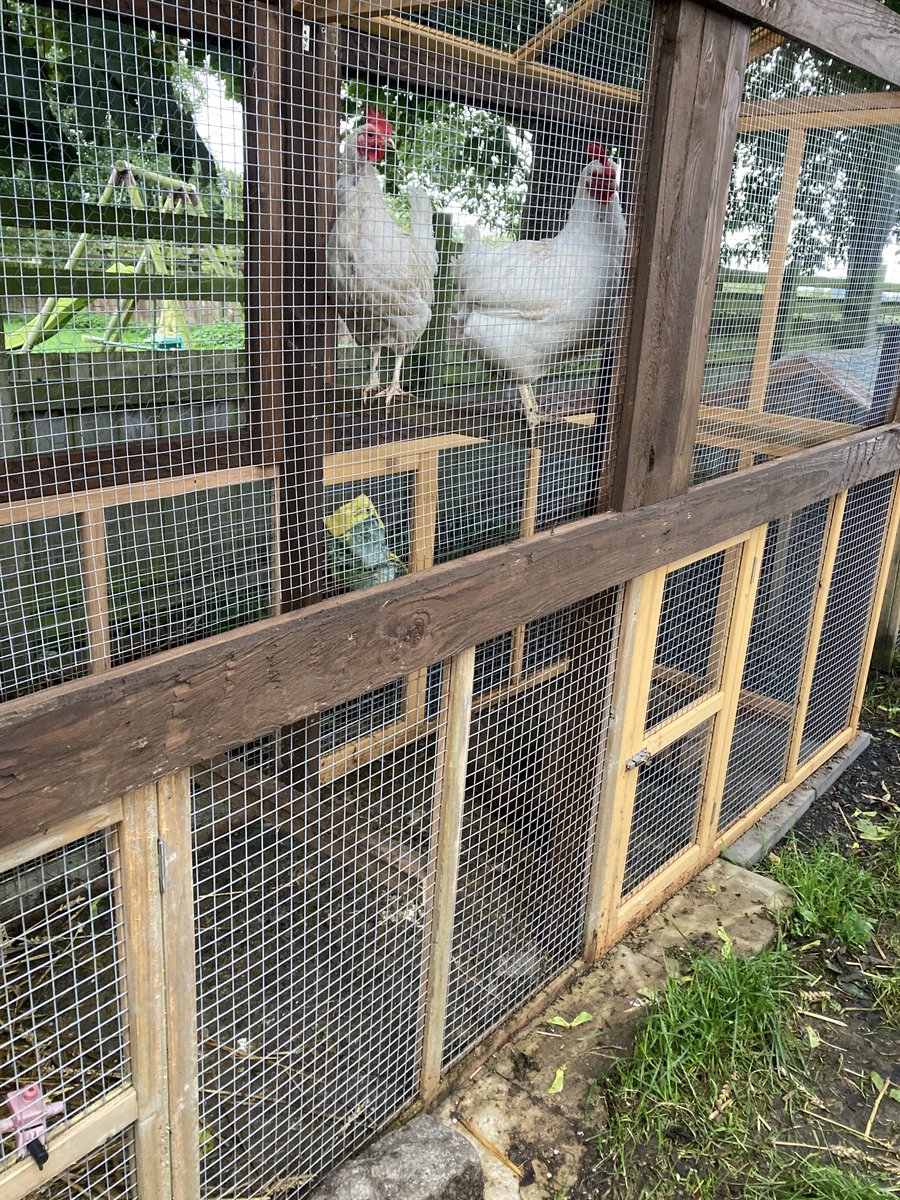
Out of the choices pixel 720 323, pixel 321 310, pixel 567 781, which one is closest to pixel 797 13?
pixel 720 323

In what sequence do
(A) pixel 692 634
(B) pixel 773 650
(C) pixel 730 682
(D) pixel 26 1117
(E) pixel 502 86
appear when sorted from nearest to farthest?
(D) pixel 26 1117 < (E) pixel 502 86 < (A) pixel 692 634 < (C) pixel 730 682 < (B) pixel 773 650

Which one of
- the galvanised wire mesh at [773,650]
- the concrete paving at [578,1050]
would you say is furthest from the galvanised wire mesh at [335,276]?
the galvanised wire mesh at [773,650]

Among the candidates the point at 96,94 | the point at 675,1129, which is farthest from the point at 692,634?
the point at 96,94

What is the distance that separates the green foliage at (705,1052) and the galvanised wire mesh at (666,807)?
0.32m

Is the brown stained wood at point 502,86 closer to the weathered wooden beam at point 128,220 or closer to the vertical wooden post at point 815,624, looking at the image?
the weathered wooden beam at point 128,220

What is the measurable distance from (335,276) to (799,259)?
1414 millimetres

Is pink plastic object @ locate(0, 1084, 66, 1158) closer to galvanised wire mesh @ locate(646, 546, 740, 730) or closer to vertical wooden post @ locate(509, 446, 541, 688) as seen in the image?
vertical wooden post @ locate(509, 446, 541, 688)

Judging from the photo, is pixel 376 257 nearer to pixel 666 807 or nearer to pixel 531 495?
pixel 531 495

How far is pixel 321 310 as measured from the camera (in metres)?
2.00

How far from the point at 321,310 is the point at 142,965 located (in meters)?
1.35

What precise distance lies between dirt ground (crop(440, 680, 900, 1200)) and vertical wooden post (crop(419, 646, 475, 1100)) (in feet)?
0.72

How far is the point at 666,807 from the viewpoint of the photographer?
9.29 feet

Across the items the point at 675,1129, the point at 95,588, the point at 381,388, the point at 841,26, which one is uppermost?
the point at 841,26

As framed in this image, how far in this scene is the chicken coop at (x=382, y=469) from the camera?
1518 mm
